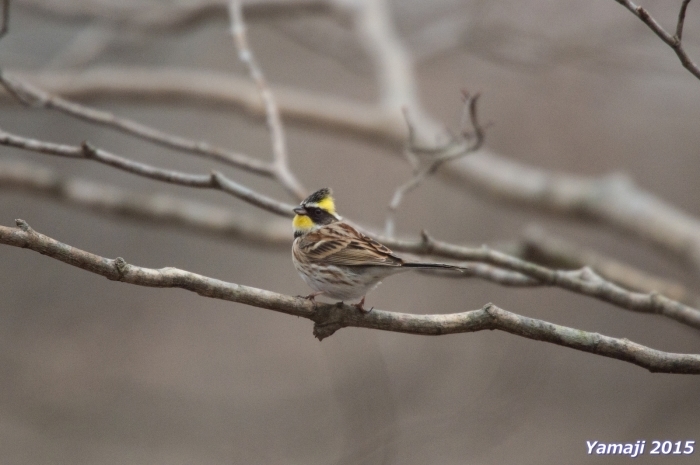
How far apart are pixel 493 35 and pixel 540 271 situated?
5.37m

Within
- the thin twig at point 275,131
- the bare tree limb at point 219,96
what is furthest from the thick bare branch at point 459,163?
the thin twig at point 275,131

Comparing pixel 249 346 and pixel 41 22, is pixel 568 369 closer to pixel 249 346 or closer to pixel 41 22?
pixel 249 346

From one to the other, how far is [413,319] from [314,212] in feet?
4.71

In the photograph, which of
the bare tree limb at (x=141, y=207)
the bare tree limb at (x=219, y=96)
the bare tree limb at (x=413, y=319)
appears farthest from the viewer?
the bare tree limb at (x=219, y=96)

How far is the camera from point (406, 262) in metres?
3.31

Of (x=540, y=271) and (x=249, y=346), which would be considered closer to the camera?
(x=540, y=271)

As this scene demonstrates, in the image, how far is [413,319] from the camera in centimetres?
→ 286

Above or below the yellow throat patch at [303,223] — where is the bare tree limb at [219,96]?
above

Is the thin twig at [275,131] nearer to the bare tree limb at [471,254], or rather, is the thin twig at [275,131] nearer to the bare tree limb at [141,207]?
the bare tree limb at [471,254]

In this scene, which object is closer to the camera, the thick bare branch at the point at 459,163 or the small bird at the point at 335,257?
the small bird at the point at 335,257

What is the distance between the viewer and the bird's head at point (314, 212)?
4.10 meters

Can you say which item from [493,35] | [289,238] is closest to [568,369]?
[289,238]

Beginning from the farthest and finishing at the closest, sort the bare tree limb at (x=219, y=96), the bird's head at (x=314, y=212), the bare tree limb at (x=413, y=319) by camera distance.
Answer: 1. the bare tree limb at (x=219, y=96)
2. the bird's head at (x=314, y=212)
3. the bare tree limb at (x=413, y=319)

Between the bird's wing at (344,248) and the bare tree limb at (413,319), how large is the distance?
552 mm
